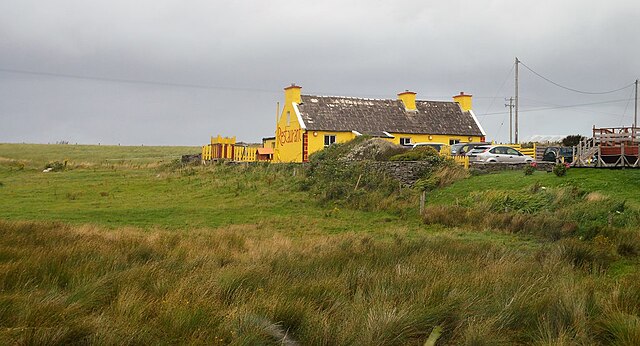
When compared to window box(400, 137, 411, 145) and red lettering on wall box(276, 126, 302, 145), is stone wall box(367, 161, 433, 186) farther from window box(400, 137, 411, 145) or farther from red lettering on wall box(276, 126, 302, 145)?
window box(400, 137, 411, 145)

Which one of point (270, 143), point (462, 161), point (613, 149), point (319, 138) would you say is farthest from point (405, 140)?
point (613, 149)

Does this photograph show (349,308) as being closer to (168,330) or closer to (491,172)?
(168,330)

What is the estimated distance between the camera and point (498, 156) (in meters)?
36.5

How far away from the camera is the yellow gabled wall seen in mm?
46500

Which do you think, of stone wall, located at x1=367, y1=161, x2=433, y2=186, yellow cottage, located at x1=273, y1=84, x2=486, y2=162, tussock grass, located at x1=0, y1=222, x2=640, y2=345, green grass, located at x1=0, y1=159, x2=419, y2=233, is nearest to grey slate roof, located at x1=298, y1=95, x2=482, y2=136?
yellow cottage, located at x1=273, y1=84, x2=486, y2=162

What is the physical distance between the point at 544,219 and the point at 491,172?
442 inches

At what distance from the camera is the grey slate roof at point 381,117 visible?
1859 inches

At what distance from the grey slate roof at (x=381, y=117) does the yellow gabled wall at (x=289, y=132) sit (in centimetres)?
68

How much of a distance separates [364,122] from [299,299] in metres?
39.2

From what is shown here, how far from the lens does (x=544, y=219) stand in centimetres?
2111

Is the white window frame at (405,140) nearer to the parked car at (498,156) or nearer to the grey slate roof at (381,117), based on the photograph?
the grey slate roof at (381,117)

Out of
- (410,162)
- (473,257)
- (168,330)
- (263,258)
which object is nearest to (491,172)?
(410,162)

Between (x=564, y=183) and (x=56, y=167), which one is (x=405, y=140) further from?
(x=56, y=167)

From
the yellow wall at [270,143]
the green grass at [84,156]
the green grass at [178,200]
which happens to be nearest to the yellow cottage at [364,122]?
the yellow wall at [270,143]
